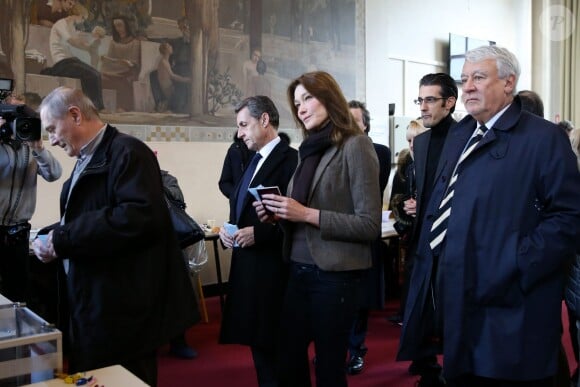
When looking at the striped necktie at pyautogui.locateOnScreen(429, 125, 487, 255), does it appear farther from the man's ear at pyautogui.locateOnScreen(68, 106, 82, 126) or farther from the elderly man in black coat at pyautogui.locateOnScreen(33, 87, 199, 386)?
the man's ear at pyautogui.locateOnScreen(68, 106, 82, 126)

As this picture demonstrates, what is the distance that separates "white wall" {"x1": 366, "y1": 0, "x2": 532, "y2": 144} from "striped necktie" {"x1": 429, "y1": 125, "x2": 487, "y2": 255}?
604 cm

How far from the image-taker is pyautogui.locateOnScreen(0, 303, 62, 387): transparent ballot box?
1622mm

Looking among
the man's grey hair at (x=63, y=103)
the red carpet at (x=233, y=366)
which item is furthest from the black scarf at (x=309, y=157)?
the red carpet at (x=233, y=366)

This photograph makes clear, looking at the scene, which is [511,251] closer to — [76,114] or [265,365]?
[265,365]

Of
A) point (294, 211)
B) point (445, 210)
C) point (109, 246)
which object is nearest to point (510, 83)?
point (445, 210)

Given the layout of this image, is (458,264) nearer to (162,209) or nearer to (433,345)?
(433,345)

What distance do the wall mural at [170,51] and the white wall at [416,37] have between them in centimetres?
68

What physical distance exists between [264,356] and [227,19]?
4.55 m

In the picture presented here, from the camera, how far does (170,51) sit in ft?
19.6

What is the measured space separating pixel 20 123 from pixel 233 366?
84.2 inches

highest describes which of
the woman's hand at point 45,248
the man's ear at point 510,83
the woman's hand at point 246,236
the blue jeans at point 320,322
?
the man's ear at point 510,83

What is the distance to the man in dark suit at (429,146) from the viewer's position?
302cm

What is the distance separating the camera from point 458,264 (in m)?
1.95

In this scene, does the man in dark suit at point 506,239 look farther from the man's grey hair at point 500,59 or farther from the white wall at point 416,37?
the white wall at point 416,37
